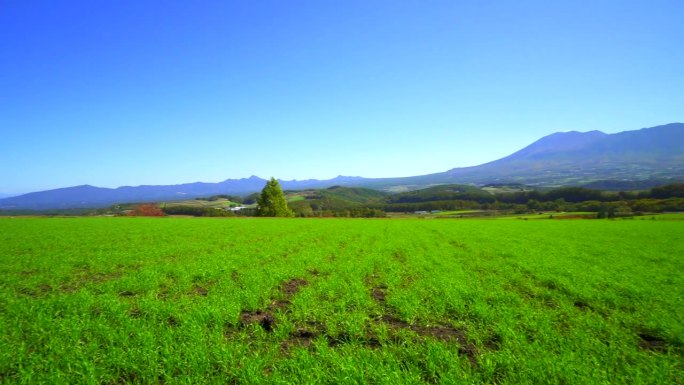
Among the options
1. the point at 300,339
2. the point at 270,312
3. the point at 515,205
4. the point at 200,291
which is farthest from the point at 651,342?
the point at 515,205

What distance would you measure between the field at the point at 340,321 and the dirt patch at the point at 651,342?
0.14 ft

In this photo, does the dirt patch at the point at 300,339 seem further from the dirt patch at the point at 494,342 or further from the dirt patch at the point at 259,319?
the dirt patch at the point at 494,342

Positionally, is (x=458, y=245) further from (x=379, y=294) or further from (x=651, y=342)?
(x=651, y=342)

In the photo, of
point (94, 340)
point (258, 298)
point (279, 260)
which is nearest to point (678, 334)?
point (258, 298)

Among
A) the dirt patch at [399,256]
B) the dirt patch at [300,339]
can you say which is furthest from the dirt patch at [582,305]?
the dirt patch at [300,339]

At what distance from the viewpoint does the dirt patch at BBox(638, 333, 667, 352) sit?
7.89 m

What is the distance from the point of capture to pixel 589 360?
271 inches

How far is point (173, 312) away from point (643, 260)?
25557 mm

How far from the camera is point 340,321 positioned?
9273mm

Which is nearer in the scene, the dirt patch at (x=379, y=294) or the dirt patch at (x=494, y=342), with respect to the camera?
the dirt patch at (x=494, y=342)

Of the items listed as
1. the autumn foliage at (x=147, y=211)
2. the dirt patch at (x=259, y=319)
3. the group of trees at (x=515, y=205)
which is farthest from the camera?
the autumn foliage at (x=147, y=211)

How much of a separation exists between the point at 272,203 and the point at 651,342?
7658cm

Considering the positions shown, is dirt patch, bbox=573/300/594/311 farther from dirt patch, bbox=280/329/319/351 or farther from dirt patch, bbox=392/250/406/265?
dirt patch, bbox=280/329/319/351

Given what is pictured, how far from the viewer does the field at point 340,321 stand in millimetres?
6547
